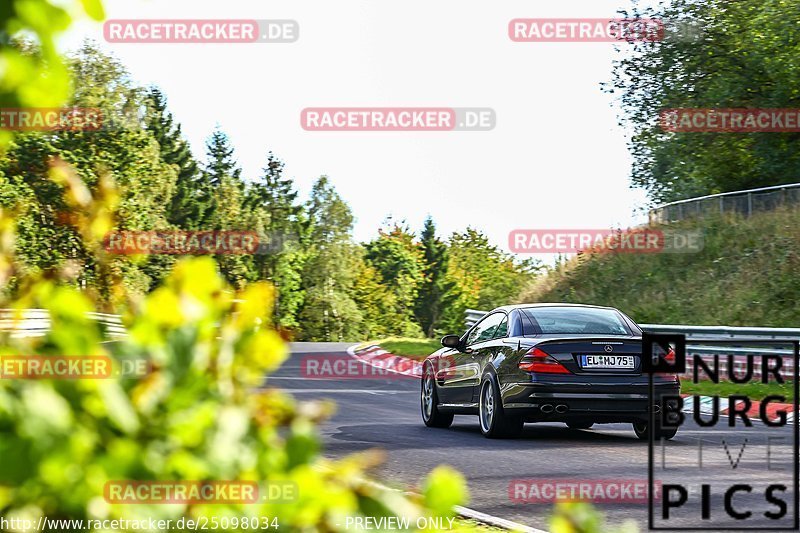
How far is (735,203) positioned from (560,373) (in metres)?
22.6

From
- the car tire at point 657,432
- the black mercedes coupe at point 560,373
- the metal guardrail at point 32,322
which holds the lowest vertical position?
the car tire at point 657,432

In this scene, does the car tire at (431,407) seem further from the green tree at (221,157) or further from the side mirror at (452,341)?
the green tree at (221,157)

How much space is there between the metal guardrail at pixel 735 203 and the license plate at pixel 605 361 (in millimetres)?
20264

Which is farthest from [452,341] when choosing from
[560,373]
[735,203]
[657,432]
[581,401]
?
[735,203]

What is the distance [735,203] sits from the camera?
33.1 metres

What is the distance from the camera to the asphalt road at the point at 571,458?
320 inches

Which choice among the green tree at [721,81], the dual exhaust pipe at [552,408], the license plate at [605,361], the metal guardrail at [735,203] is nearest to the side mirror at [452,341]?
the dual exhaust pipe at [552,408]

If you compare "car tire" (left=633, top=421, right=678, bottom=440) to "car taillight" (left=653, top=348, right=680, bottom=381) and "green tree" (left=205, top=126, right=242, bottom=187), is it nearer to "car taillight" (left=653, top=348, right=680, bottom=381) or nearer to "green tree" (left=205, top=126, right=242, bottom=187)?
"car taillight" (left=653, top=348, right=680, bottom=381)

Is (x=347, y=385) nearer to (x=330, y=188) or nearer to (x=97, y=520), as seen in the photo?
(x=97, y=520)

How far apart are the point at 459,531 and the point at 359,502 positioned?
29 centimetres

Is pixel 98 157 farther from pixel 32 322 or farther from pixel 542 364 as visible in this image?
pixel 32 322

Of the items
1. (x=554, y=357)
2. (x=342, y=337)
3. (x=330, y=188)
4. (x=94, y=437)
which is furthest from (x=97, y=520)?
(x=330, y=188)

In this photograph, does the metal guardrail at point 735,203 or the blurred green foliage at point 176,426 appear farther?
the metal guardrail at point 735,203

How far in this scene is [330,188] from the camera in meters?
109
